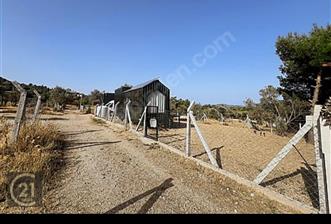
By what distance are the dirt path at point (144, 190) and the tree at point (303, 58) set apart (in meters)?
11.0

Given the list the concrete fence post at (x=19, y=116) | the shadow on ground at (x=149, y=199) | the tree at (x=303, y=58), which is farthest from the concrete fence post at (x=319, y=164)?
the tree at (x=303, y=58)

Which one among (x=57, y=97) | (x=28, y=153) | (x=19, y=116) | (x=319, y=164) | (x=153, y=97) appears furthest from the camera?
(x=57, y=97)

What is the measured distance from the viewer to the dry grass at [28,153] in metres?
4.29

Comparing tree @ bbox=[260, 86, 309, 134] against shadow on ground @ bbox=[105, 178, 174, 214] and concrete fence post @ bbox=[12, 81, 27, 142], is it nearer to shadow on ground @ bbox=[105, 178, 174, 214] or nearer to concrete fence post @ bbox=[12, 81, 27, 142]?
shadow on ground @ bbox=[105, 178, 174, 214]

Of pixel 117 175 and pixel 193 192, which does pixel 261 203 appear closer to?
pixel 193 192

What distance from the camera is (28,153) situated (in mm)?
4875

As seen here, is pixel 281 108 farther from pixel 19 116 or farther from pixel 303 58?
pixel 19 116

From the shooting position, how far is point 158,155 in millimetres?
6805

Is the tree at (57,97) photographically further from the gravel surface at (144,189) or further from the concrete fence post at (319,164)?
the concrete fence post at (319,164)

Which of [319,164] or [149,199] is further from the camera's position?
[149,199]

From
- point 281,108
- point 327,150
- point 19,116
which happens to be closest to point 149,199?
point 327,150

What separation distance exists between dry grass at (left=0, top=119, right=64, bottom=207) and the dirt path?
0.43 m

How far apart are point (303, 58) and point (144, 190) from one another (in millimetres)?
14187

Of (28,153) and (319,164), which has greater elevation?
(319,164)
